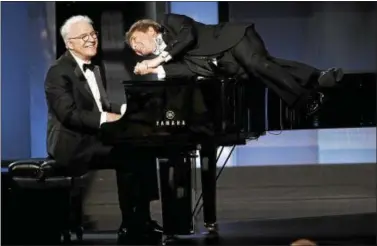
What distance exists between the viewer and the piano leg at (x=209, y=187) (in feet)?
9.92

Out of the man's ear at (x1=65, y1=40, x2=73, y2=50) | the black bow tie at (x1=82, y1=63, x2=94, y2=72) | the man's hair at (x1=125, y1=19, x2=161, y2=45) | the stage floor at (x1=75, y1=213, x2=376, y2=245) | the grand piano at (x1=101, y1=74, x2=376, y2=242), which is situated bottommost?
the stage floor at (x1=75, y1=213, x2=376, y2=245)

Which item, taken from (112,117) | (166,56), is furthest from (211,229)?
(166,56)

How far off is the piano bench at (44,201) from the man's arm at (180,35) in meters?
0.57

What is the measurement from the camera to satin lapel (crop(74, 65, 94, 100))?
3.00 meters

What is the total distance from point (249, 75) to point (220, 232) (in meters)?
0.62

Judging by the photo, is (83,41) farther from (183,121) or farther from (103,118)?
(183,121)

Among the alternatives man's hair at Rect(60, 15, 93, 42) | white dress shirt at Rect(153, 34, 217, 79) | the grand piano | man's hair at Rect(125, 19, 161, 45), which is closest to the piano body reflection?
the grand piano

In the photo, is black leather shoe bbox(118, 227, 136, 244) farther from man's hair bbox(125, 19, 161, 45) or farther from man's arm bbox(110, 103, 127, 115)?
man's hair bbox(125, 19, 161, 45)

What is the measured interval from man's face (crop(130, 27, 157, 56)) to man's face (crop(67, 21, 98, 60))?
5.6 inches

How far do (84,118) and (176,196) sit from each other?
0.45 metres

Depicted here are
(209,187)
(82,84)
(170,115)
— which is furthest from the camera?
(209,187)

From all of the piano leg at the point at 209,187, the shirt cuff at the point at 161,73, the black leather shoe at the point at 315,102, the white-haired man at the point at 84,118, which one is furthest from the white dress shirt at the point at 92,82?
the black leather shoe at the point at 315,102

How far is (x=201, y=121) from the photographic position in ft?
9.56

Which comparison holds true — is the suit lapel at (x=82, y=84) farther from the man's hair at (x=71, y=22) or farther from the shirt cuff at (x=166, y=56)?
the shirt cuff at (x=166, y=56)
